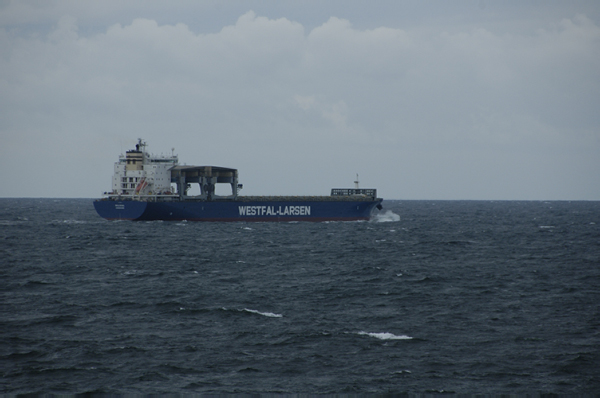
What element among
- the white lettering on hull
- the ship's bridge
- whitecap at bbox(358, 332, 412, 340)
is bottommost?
whitecap at bbox(358, 332, 412, 340)

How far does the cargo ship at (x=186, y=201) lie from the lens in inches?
3113

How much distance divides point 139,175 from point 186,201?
7792mm

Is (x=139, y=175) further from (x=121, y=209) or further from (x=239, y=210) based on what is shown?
(x=239, y=210)

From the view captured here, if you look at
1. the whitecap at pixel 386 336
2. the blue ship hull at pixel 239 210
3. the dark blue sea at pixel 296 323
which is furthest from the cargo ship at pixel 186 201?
the whitecap at pixel 386 336

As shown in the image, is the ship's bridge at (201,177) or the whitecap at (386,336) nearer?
the whitecap at (386,336)

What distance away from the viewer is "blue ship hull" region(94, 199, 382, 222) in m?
78.4

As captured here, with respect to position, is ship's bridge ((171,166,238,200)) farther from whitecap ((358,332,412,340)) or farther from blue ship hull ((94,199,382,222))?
whitecap ((358,332,412,340))

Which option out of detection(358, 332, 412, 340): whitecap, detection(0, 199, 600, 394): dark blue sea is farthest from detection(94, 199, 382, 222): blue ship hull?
detection(358, 332, 412, 340): whitecap

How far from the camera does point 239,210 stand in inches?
3290

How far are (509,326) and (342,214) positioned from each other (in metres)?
65.6

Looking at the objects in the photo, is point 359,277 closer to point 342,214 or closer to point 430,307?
point 430,307

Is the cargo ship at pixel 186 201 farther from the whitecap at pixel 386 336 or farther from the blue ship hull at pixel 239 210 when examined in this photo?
the whitecap at pixel 386 336

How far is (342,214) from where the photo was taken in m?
89.0

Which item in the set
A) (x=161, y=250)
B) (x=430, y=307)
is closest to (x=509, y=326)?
(x=430, y=307)
